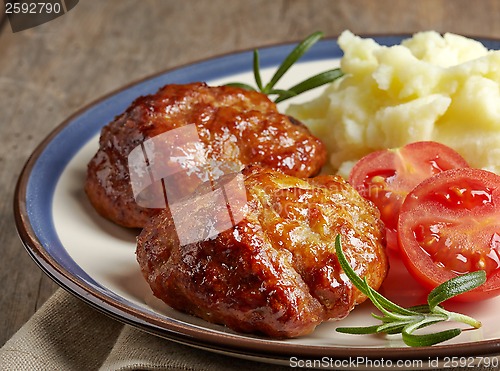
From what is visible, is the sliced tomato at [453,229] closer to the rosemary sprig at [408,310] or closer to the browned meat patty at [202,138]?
the rosemary sprig at [408,310]

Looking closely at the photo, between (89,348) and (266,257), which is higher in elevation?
(266,257)
